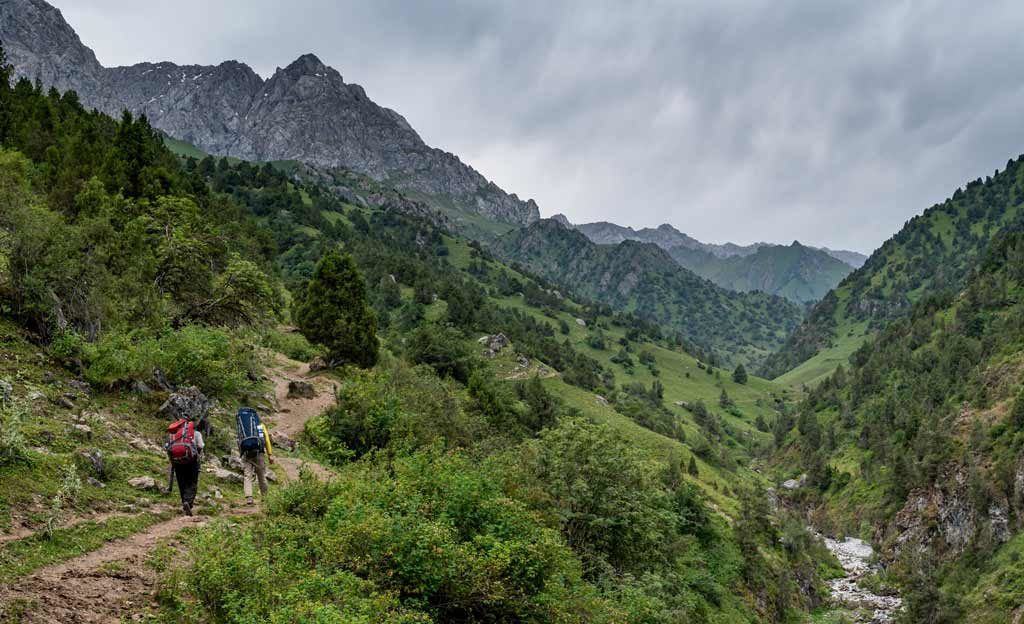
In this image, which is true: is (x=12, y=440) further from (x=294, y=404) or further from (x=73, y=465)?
(x=294, y=404)

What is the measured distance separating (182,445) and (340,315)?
1088 inches

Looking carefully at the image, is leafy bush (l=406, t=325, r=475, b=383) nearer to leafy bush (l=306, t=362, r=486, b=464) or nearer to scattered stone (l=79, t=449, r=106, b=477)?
leafy bush (l=306, t=362, r=486, b=464)

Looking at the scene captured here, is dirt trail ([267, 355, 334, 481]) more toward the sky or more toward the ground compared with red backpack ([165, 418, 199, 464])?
more toward the ground

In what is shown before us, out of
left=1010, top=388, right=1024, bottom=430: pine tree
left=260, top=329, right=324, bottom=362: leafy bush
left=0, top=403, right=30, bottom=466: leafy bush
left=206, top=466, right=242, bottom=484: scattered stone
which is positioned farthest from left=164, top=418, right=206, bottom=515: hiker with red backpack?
left=1010, top=388, right=1024, bottom=430: pine tree

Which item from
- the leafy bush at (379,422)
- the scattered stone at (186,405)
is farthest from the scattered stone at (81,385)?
the leafy bush at (379,422)

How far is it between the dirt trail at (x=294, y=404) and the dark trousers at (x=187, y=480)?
497cm

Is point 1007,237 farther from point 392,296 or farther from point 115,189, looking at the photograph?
point 115,189

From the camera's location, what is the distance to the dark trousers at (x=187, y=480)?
12617 millimetres

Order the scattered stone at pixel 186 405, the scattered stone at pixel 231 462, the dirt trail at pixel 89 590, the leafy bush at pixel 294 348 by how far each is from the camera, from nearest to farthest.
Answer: the dirt trail at pixel 89 590 < the scattered stone at pixel 231 462 < the scattered stone at pixel 186 405 < the leafy bush at pixel 294 348

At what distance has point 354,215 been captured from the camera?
19838 cm

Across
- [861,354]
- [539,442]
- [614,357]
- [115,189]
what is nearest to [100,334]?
[539,442]

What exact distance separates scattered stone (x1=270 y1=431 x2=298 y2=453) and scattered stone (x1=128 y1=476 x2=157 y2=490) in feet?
27.8

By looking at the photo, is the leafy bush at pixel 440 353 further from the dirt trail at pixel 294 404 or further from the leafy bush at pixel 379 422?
the leafy bush at pixel 379 422

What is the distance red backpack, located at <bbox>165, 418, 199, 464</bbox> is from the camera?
12.6 metres
